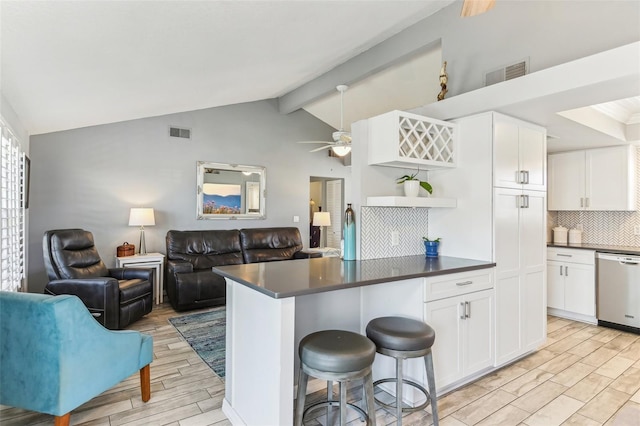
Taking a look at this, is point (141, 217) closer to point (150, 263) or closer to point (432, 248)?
point (150, 263)

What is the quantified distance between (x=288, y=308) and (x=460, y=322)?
142 cm

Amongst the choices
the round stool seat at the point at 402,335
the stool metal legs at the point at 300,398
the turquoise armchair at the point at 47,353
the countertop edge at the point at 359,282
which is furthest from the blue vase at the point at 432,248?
the turquoise armchair at the point at 47,353

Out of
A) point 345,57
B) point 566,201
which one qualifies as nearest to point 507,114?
point 345,57

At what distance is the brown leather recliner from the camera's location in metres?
3.41

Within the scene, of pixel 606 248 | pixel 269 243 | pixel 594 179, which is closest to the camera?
pixel 606 248

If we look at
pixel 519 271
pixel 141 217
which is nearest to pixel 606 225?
pixel 519 271

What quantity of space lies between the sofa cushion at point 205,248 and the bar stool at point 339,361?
3.47m

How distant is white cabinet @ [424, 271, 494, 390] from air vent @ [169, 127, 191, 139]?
15.0 feet

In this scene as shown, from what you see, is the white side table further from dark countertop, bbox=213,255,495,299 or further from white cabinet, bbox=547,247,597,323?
white cabinet, bbox=547,247,597,323

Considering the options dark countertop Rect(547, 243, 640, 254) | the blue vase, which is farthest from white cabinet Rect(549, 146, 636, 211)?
the blue vase

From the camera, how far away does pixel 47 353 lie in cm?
174

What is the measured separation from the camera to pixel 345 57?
417cm

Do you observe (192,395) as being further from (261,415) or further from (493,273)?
(493,273)

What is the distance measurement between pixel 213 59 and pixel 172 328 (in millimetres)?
2843
